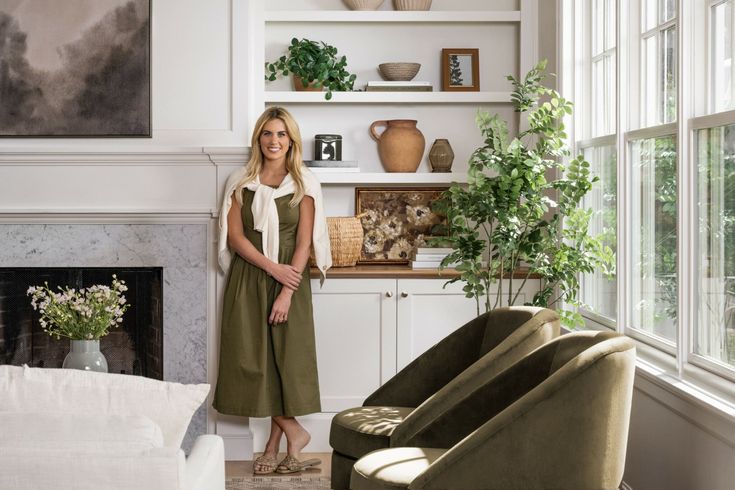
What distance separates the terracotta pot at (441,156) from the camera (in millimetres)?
5238

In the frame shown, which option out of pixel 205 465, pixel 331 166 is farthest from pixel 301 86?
pixel 205 465

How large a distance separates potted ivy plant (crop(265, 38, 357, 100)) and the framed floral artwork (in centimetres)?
61

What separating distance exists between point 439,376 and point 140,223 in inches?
78.3

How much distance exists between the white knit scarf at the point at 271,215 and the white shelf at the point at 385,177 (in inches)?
14.1

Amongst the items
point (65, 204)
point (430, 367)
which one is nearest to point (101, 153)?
point (65, 204)

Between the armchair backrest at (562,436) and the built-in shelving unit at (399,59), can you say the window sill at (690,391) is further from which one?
the built-in shelving unit at (399,59)

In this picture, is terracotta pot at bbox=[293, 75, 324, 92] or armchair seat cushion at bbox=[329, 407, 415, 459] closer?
armchair seat cushion at bbox=[329, 407, 415, 459]

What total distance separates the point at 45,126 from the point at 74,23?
0.55m

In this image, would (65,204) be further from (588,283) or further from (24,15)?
(588,283)

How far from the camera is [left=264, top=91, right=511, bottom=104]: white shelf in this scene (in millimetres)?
5176

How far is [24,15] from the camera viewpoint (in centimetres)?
493

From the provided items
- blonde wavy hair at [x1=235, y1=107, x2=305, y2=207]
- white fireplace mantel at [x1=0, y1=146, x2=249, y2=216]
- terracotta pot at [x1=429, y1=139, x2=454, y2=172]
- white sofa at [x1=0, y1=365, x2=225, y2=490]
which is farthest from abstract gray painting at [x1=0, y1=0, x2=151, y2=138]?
white sofa at [x1=0, y1=365, x2=225, y2=490]

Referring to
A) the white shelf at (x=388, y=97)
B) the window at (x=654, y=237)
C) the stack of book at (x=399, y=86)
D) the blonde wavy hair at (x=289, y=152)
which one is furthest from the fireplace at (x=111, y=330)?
the window at (x=654, y=237)

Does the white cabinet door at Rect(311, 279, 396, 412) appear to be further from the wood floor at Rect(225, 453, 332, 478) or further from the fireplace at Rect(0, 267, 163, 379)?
the fireplace at Rect(0, 267, 163, 379)
